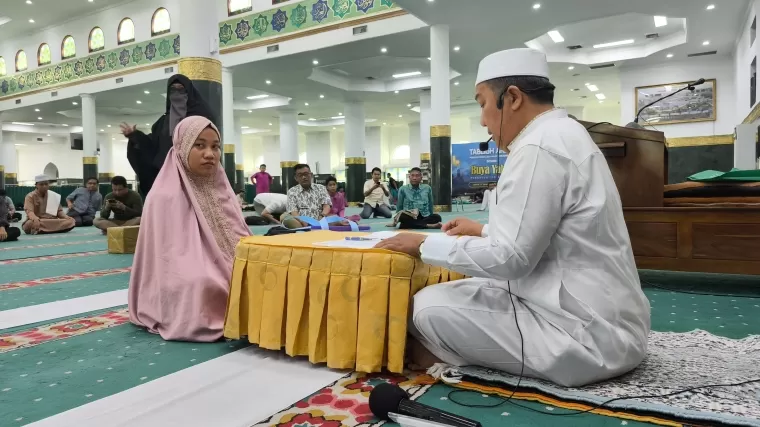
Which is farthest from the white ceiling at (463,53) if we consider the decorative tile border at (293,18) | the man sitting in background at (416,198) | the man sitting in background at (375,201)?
the man sitting in background at (416,198)

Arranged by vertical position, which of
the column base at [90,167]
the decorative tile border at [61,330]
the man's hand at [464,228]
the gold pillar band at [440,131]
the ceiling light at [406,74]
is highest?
the ceiling light at [406,74]

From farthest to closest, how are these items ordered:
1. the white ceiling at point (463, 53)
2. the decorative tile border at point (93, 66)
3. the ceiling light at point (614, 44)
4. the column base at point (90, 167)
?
1. the column base at point (90, 167)
2. the decorative tile border at point (93, 66)
3. the ceiling light at point (614, 44)
4. the white ceiling at point (463, 53)

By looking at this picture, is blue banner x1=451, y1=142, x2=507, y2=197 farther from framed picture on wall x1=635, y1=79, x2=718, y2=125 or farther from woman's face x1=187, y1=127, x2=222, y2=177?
woman's face x1=187, y1=127, x2=222, y2=177

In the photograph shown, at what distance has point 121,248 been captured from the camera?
4.85 m

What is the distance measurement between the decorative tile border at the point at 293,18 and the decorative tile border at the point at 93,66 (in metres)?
1.55

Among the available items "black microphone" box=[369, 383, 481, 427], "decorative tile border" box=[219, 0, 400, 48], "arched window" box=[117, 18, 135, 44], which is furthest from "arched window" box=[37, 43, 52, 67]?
"black microphone" box=[369, 383, 481, 427]

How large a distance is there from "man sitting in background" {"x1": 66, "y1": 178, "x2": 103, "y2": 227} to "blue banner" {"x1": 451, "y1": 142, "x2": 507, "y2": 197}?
27.8 feet

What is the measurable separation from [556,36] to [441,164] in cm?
351

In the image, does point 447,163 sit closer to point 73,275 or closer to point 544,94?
point 73,275

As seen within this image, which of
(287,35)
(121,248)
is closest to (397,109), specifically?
(287,35)

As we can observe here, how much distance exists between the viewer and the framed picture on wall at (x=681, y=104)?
10.6 m

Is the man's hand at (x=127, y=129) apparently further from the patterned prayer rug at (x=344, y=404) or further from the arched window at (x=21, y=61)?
the arched window at (x=21, y=61)

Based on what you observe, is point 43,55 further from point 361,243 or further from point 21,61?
point 361,243

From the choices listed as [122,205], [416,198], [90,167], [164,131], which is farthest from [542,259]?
[90,167]
